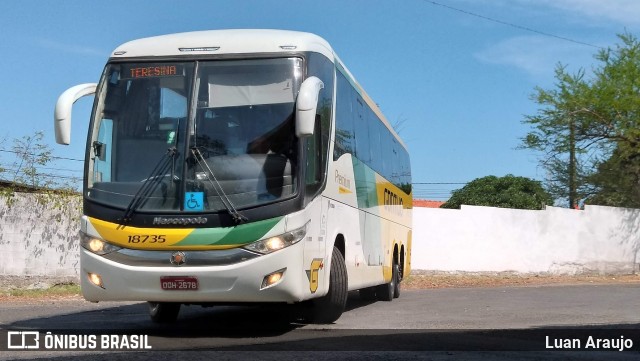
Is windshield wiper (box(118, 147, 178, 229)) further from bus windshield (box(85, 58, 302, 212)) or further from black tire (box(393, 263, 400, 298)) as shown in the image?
black tire (box(393, 263, 400, 298))

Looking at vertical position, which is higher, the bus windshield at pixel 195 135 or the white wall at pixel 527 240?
the bus windshield at pixel 195 135

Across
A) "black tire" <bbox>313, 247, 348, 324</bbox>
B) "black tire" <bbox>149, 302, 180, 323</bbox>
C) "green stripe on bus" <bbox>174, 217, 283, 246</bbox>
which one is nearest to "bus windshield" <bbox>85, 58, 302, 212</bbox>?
"green stripe on bus" <bbox>174, 217, 283, 246</bbox>

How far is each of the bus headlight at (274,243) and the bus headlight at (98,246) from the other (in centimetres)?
149

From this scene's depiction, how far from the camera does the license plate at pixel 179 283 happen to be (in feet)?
28.7

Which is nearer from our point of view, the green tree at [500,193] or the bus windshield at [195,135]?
the bus windshield at [195,135]

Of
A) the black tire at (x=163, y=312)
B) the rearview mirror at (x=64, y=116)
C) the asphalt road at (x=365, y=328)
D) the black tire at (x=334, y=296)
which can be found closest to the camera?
the asphalt road at (x=365, y=328)

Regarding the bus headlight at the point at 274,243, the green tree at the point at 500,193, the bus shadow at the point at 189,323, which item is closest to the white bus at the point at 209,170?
the bus headlight at the point at 274,243

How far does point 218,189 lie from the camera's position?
888 cm

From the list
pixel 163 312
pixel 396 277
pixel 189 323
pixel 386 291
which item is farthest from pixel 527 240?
pixel 163 312

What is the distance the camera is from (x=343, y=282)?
35.0 ft

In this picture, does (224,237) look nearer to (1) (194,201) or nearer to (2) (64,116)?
(1) (194,201)

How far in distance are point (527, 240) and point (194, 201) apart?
63.5ft

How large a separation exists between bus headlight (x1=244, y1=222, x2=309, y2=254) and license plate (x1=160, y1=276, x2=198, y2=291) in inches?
26.4

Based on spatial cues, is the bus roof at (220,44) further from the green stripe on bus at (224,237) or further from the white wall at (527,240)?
the white wall at (527,240)
